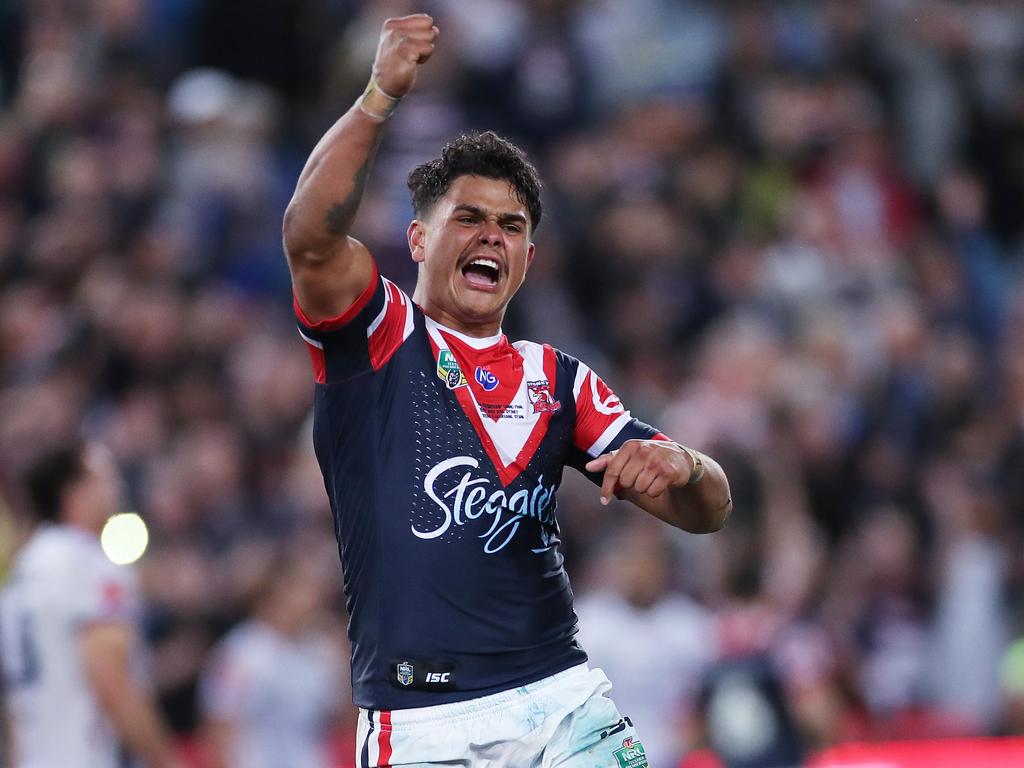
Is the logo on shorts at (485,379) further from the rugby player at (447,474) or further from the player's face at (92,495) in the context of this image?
the player's face at (92,495)

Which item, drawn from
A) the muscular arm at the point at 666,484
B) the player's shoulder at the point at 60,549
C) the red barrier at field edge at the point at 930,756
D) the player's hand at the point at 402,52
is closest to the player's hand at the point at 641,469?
the muscular arm at the point at 666,484

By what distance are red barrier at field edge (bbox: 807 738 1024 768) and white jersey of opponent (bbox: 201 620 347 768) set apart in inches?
101

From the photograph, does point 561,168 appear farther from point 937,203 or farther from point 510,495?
point 510,495

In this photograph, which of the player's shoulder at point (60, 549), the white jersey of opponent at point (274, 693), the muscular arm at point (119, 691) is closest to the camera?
the muscular arm at point (119, 691)

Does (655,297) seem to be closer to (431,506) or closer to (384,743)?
(431,506)

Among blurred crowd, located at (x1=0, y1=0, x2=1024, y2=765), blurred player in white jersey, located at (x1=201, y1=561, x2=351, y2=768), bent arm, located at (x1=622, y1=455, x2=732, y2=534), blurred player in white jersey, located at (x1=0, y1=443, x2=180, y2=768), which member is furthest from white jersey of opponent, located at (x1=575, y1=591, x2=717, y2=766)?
bent arm, located at (x1=622, y1=455, x2=732, y2=534)

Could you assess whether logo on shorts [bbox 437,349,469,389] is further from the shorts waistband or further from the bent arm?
the shorts waistband

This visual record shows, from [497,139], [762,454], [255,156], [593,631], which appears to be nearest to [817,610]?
[762,454]

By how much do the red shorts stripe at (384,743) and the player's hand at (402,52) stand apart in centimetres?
151

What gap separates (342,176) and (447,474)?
780 mm

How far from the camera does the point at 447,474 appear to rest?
4.27 m

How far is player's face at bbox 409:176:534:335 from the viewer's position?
4.46 metres

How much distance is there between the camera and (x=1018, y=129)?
13.4m

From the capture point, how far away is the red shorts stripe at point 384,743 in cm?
420
